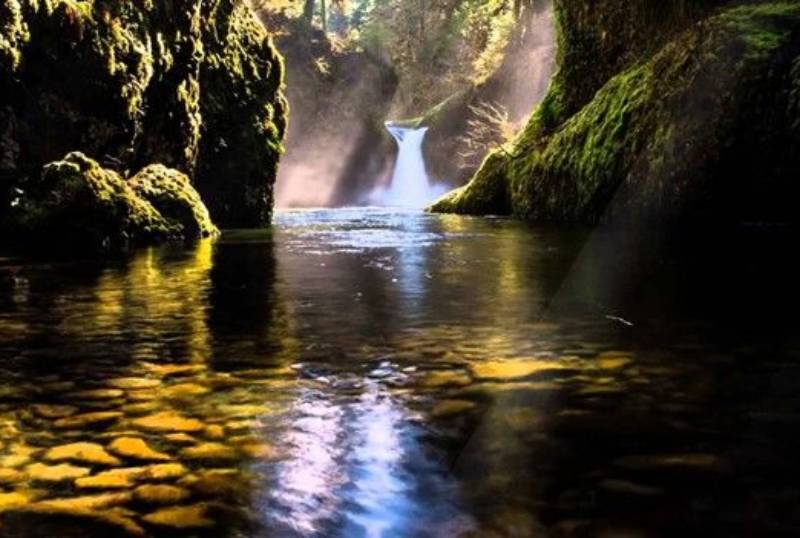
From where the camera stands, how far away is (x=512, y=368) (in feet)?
11.0

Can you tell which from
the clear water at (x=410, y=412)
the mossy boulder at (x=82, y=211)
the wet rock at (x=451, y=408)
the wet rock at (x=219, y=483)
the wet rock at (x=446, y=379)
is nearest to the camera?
the clear water at (x=410, y=412)

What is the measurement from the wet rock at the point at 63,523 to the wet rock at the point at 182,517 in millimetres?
51

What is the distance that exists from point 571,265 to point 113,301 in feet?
14.0

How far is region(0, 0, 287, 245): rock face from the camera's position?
12.1 metres

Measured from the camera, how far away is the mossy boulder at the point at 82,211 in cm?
1091

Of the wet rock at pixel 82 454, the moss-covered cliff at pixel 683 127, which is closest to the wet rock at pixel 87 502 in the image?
the wet rock at pixel 82 454

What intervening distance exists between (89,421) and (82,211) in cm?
908

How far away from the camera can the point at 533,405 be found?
276cm

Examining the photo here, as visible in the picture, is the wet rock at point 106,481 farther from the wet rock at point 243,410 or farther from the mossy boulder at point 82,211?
the mossy boulder at point 82,211

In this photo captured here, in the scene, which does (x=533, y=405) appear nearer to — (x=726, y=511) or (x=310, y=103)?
(x=726, y=511)

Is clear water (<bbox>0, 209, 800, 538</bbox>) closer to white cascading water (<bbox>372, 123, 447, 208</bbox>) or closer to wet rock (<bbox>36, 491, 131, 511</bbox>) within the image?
wet rock (<bbox>36, 491, 131, 511</bbox>)

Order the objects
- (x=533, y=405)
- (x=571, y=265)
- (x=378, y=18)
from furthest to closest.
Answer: (x=378, y=18)
(x=571, y=265)
(x=533, y=405)

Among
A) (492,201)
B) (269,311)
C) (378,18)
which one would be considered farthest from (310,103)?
(269,311)

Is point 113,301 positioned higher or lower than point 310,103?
lower
